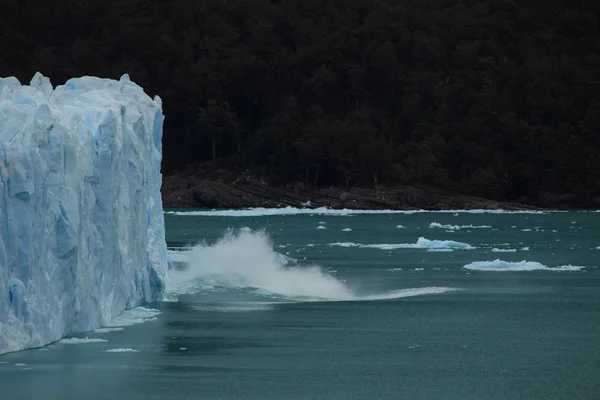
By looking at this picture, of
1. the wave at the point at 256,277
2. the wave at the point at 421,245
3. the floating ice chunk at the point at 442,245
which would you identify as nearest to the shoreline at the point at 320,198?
the wave at the point at 421,245

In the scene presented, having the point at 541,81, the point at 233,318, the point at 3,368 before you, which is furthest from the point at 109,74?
the point at 3,368

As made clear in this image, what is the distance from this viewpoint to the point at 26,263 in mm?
20000

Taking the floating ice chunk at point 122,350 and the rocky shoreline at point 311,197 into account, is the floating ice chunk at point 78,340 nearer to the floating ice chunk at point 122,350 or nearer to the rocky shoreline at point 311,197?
the floating ice chunk at point 122,350

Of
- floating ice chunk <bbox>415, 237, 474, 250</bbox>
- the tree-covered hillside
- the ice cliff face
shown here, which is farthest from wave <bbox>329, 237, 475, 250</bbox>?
the tree-covered hillside

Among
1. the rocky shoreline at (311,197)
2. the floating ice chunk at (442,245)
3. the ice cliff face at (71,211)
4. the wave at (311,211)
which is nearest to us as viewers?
the ice cliff face at (71,211)

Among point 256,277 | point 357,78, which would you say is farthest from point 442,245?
point 357,78

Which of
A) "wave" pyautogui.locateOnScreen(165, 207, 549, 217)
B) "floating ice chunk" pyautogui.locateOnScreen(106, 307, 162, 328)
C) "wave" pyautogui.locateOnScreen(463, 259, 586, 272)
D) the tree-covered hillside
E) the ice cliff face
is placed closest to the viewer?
the ice cliff face

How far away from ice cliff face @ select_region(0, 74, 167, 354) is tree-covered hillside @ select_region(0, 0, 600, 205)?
78.7m

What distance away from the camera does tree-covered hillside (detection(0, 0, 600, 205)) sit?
10725 cm

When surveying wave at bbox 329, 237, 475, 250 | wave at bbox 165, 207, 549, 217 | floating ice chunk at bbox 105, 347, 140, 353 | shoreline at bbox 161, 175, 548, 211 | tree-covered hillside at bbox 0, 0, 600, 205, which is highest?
tree-covered hillside at bbox 0, 0, 600, 205

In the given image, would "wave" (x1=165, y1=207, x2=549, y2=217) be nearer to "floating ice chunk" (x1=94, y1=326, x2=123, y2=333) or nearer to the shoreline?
the shoreline

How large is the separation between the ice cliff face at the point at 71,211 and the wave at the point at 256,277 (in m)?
4.63

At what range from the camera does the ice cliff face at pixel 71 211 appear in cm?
2005

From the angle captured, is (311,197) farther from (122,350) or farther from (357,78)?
(122,350)
